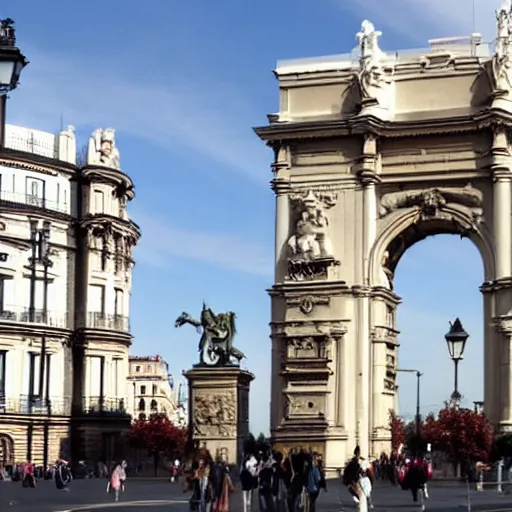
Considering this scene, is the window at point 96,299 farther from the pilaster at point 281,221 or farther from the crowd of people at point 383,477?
the crowd of people at point 383,477

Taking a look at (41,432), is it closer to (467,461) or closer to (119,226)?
(119,226)

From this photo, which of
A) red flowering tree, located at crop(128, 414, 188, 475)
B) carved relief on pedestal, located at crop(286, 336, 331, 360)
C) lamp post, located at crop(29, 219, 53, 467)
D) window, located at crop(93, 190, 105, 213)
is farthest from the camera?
red flowering tree, located at crop(128, 414, 188, 475)

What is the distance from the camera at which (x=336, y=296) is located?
44.5 meters

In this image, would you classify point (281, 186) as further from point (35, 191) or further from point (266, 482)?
point (35, 191)

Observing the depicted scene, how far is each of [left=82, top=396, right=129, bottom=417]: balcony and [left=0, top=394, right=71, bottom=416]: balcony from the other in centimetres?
182

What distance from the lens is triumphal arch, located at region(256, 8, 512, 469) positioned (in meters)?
43.7

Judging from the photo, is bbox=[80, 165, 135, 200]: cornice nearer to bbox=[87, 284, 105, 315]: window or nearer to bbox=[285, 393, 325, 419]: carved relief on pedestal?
bbox=[87, 284, 105, 315]: window

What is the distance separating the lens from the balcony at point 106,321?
74.4 m

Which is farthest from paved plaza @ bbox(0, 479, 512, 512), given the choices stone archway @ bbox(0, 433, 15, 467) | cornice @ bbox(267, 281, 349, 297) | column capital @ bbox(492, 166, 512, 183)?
stone archway @ bbox(0, 433, 15, 467)

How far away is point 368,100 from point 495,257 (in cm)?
650

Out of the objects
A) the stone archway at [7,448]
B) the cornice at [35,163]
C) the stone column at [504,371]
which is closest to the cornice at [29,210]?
the cornice at [35,163]

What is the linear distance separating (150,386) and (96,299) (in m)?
69.0

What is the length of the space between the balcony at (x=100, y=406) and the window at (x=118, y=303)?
4.88 m

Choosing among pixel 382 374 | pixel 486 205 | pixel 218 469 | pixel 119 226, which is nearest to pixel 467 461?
pixel 382 374
